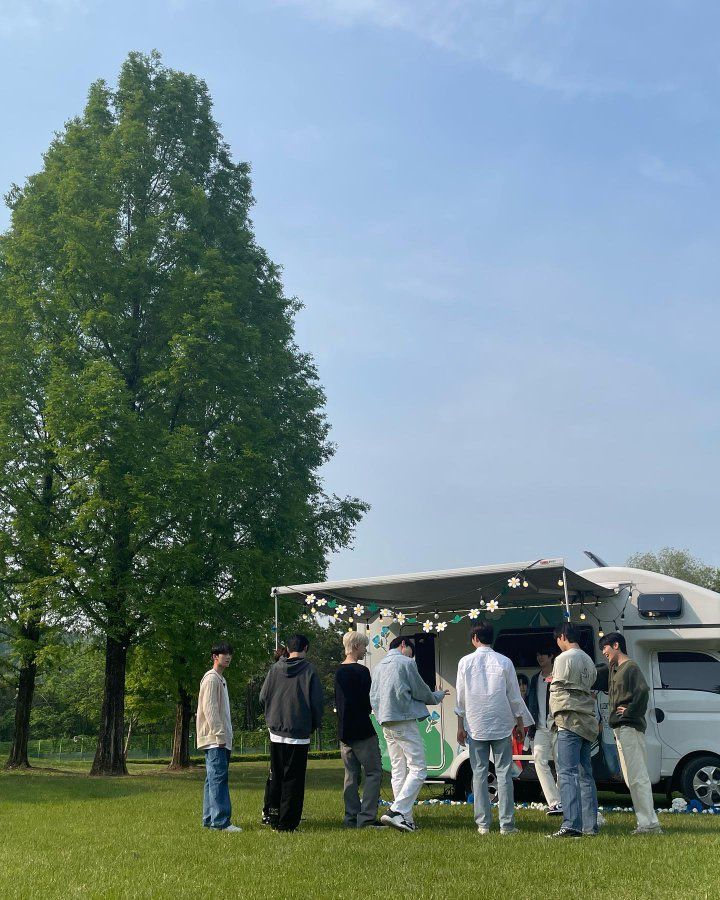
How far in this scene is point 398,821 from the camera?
28.3 feet

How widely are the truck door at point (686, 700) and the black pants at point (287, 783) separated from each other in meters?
5.20

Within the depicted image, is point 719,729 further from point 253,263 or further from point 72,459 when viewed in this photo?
point 253,263

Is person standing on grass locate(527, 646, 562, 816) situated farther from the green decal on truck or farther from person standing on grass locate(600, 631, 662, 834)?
the green decal on truck

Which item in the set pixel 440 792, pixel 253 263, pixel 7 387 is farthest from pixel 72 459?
pixel 440 792

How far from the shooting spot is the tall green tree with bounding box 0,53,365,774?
18.5 metres

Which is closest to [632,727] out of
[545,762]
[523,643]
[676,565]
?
[545,762]

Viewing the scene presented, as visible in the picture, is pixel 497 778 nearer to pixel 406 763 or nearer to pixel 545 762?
pixel 406 763

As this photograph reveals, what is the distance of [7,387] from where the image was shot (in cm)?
1934

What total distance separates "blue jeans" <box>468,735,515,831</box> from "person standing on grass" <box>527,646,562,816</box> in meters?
1.04

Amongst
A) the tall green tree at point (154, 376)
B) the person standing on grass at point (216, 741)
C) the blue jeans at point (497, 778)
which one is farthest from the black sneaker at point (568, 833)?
the tall green tree at point (154, 376)

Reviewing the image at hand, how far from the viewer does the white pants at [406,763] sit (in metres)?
8.72

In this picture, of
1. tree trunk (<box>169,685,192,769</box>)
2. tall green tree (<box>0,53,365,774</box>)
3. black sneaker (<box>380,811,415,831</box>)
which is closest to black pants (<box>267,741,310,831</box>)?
black sneaker (<box>380,811,415,831</box>)

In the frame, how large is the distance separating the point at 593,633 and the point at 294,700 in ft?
16.1

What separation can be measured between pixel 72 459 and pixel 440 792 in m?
9.83
